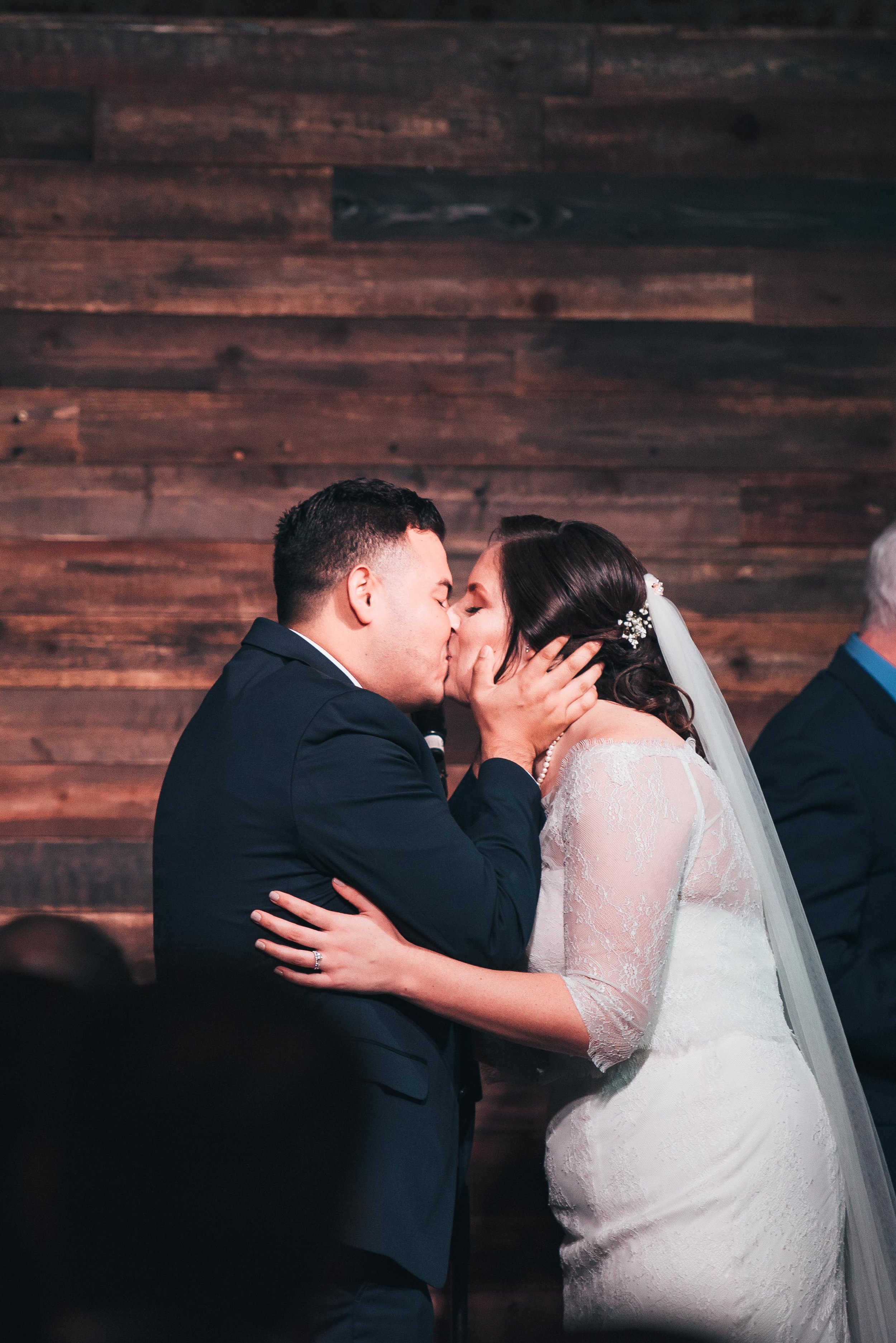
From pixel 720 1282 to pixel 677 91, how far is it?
259 cm

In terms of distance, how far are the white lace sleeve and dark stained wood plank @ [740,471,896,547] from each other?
126cm

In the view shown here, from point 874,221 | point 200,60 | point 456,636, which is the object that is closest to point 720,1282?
point 456,636

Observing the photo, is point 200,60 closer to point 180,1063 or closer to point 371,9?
point 371,9

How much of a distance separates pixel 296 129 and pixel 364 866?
199cm

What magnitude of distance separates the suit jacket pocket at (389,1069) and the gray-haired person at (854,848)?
0.75 m

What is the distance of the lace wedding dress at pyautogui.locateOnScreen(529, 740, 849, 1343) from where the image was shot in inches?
52.1

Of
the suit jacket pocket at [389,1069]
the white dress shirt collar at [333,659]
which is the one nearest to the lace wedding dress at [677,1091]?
the suit jacket pocket at [389,1069]

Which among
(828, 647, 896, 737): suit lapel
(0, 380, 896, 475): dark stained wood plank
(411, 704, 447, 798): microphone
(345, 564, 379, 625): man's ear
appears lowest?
(411, 704, 447, 798): microphone

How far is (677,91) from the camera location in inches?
95.6

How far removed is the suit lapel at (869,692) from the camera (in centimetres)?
170

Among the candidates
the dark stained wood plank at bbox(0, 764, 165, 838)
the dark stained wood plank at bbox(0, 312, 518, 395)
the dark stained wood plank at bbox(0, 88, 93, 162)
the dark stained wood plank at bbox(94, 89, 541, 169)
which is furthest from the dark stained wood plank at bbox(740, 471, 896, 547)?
the dark stained wood plank at bbox(0, 88, 93, 162)

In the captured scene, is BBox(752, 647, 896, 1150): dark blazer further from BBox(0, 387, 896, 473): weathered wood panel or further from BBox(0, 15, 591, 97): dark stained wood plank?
BBox(0, 15, 591, 97): dark stained wood plank

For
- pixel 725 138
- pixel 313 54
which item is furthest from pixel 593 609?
pixel 313 54

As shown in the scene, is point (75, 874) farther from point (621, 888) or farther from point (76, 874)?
point (621, 888)
